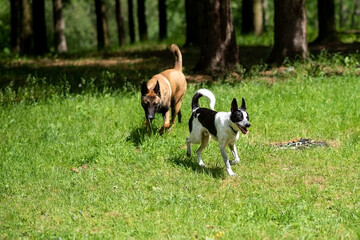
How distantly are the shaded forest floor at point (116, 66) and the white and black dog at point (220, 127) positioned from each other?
544cm

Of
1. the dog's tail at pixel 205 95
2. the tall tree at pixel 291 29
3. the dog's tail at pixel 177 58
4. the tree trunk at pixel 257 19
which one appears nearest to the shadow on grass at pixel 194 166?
the dog's tail at pixel 205 95

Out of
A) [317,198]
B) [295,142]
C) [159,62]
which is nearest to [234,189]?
[317,198]

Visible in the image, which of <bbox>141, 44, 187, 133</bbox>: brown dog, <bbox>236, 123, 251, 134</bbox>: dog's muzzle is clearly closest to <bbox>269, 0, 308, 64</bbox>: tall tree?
<bbox>141, 44, 187, 133</bbox>: brown dog

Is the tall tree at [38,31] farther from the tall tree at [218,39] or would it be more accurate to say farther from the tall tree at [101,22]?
the tall tree at [218,39]

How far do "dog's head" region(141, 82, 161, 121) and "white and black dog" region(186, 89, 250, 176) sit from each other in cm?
80

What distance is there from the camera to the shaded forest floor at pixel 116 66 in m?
14.9

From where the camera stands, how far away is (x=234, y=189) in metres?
7.35

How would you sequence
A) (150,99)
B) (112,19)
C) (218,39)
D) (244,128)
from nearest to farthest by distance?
(244,128), (150,99), (218,39), (112,19)

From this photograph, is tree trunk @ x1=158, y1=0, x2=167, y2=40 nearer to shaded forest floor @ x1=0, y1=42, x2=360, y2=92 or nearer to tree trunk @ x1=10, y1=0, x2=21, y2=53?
tree trunk @ x1=10, y1=0, x2=21, y2=53

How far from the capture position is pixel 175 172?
26.7ft

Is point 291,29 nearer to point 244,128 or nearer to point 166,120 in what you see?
point 166,120

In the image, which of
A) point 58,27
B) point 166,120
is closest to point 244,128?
point 166,120

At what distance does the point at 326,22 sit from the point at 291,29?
17.6 feet

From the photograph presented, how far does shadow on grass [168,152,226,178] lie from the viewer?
801cm
